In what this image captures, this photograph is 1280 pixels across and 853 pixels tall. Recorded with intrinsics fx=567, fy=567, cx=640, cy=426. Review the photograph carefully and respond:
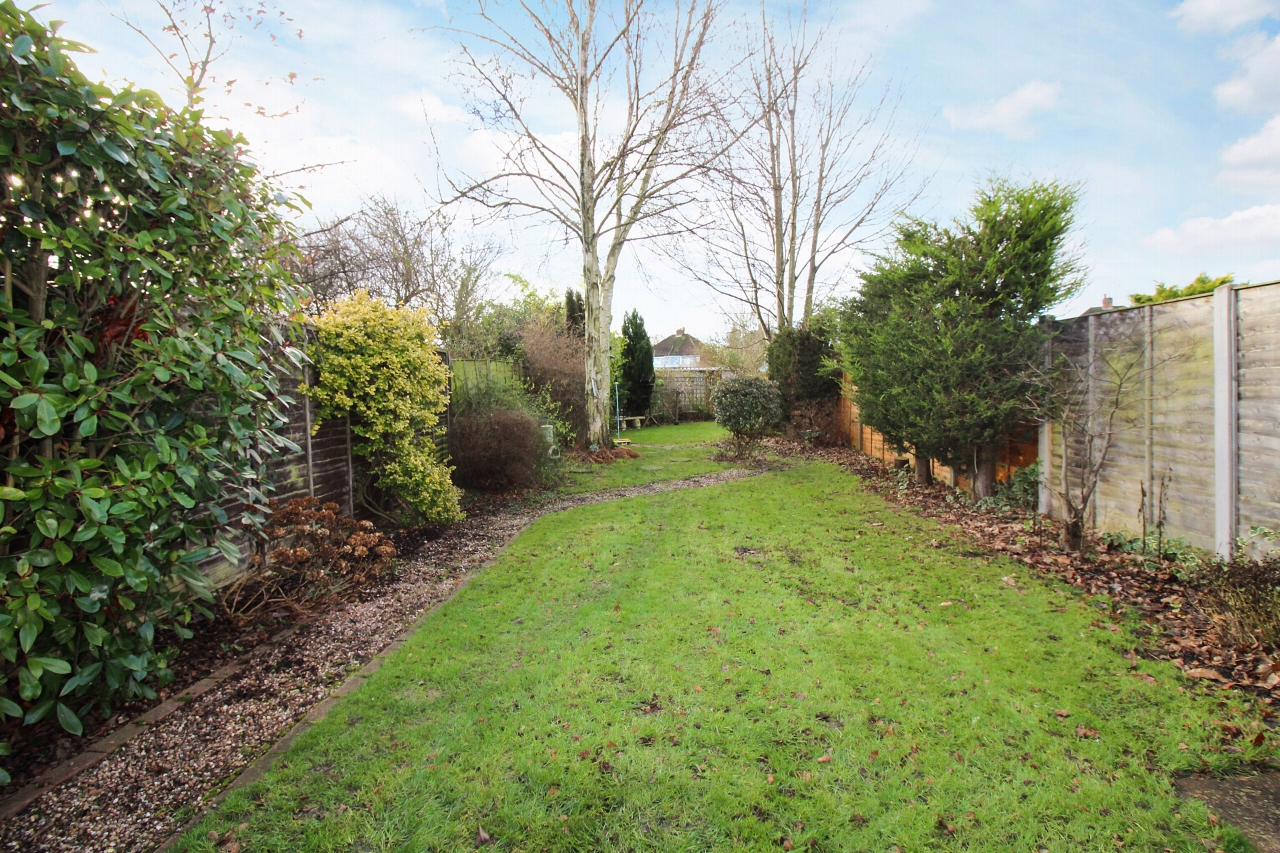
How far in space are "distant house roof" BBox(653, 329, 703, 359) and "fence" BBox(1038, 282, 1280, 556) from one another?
36951 mm

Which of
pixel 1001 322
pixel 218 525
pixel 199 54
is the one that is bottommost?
pixel 218 525

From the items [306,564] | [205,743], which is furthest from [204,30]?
[205,743]

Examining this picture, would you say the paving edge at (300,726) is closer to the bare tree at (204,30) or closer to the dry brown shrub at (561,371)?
the bare tree at (204,30)

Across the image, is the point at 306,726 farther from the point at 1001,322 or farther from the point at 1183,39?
the point at 1183,39

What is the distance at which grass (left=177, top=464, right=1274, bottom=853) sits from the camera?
2.02 metres

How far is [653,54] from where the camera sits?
38.6 feet

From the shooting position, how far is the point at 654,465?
11055 millimetres

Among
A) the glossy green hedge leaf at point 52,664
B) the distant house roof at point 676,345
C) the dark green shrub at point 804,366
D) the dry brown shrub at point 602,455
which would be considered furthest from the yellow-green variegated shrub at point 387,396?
the distant house roof at point 676,345

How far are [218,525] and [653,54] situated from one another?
12.3 meters

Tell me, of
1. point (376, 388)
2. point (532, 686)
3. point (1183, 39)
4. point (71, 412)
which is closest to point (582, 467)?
point (376, 388)

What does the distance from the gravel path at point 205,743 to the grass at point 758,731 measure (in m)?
0.20

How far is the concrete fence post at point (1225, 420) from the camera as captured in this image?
3723 mm

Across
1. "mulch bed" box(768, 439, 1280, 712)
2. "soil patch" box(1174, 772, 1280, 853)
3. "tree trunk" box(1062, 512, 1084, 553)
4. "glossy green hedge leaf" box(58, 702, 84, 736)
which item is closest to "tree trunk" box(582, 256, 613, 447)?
"mulch bed" box(768, 439, 1280, 712)

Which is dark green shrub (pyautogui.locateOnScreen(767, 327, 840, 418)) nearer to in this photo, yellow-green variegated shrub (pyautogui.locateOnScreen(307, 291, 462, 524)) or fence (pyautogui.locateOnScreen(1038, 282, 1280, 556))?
fence (pyautogui.locateOnScreen(1038, 282, 1280, 556))
